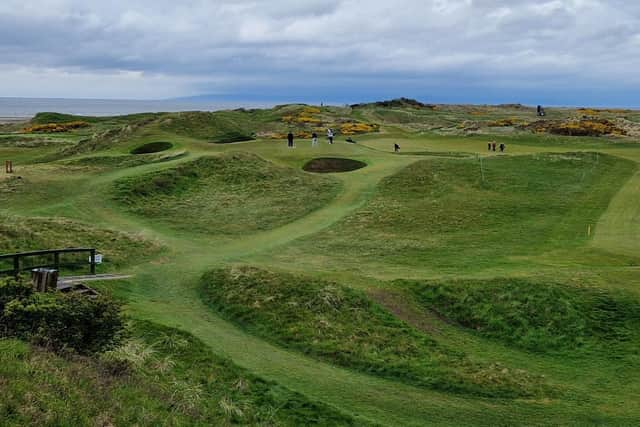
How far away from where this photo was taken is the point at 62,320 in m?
14.3

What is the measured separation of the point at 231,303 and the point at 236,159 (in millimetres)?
26328

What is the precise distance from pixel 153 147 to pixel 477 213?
30.7 metres

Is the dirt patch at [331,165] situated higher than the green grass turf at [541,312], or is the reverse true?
the dirt patch at [331,165]

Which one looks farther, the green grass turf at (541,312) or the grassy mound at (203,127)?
the grassy mound at (203,127)

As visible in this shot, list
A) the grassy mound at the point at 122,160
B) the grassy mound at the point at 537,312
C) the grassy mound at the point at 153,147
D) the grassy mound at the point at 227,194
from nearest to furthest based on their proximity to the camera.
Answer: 1. the grassy mound at the point at 537,312
2. the grassy mound at the point at 227,194
3. the grassy mound at the point at 122,160
4. the grassy mound at the point at 153,147

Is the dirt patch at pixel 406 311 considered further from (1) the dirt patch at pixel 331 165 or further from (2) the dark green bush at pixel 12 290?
(1) the dirt patch at pixel 331 165

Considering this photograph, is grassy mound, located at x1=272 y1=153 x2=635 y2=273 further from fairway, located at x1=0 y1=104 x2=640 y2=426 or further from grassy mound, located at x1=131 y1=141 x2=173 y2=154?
grassy mound, located at x1=131 y1=141 x2=173 y2=154

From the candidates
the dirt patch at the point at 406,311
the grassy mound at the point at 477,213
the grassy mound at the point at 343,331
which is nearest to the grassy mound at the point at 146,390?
the grassy mound at the point at 343,331

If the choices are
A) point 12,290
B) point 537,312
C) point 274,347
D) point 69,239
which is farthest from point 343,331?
Answer: point 69,239

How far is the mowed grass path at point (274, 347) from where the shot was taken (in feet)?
52.5

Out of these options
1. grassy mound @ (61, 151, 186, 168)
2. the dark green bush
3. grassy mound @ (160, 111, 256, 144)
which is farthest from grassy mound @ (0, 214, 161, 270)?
grassy mound @ (160, 111, 256, 144)

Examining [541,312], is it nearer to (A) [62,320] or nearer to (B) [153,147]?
(A) [62,320]

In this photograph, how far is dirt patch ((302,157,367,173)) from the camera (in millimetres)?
50719

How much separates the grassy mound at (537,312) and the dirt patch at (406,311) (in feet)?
2.19
